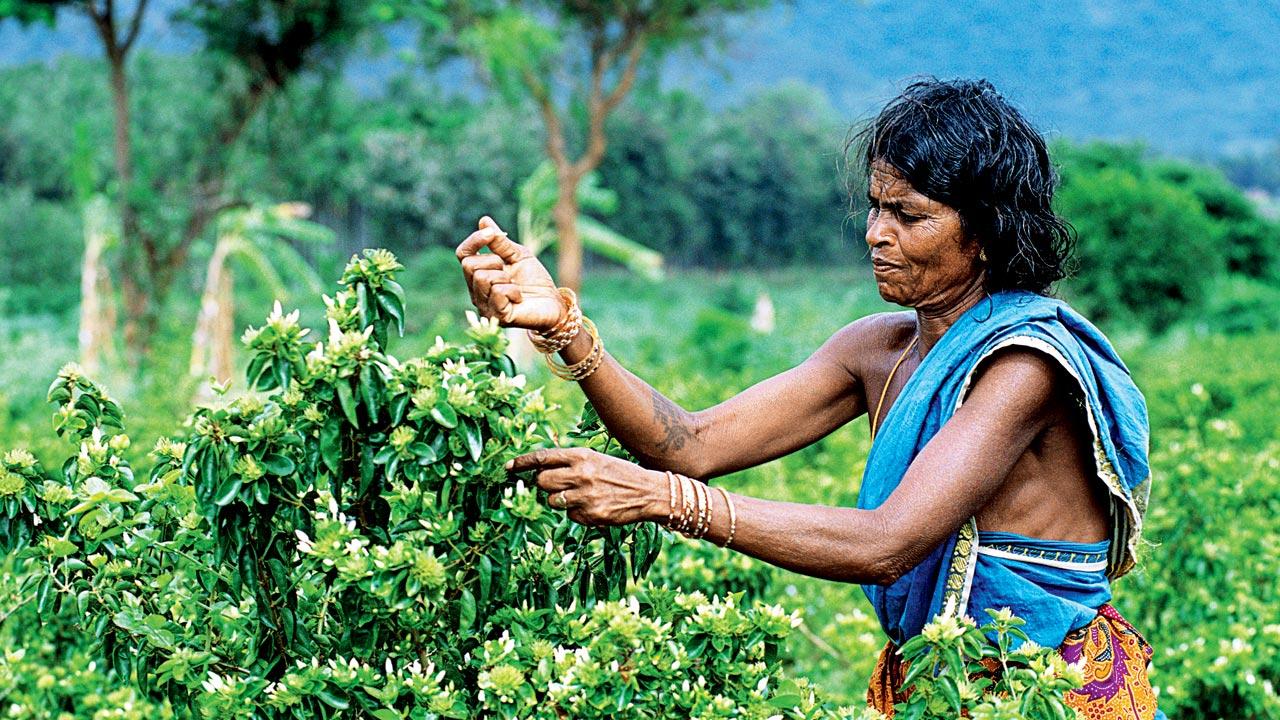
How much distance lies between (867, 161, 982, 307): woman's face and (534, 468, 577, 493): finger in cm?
70

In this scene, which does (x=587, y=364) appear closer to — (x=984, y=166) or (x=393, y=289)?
(x=393, y=289)

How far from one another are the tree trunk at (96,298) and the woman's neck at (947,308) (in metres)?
10.0

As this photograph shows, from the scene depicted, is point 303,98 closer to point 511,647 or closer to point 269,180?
point 269,180

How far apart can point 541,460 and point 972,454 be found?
0.70 metres

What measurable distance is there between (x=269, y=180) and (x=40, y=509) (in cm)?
1254

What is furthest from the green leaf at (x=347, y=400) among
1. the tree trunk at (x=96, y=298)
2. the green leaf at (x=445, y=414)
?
the tree trunk at (x=96, y=298)

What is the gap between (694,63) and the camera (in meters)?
19.6

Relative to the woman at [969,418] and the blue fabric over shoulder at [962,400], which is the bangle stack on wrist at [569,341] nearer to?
the woman at [969,418]

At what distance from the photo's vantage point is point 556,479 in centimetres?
183

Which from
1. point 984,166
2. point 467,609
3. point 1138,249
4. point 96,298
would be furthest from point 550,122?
point 467,609

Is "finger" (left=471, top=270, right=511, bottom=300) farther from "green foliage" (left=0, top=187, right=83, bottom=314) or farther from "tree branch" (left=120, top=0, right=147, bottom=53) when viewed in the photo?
"green foliage" (left=0, top=187, right=83, bottom=314)

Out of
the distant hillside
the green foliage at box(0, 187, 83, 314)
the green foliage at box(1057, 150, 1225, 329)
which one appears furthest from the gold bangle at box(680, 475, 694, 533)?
the distant hillside

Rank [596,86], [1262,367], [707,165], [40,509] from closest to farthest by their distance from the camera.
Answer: [40,509]
[1262,367]
[596,86]
[707,165]

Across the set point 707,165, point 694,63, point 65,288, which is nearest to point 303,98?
point 694,63
